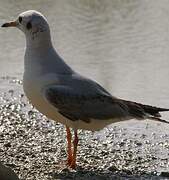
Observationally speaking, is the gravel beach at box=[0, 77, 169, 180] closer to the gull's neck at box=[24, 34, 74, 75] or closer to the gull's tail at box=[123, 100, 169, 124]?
the gull's tail at box=[123, 100, 169, 124]

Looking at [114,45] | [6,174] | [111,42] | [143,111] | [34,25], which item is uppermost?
[111,42]

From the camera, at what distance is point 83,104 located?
7.18m

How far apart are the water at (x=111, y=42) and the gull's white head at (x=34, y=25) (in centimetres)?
254

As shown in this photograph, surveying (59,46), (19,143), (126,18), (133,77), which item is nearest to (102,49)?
(59,46)

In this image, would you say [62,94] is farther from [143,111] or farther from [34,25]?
[143,111]

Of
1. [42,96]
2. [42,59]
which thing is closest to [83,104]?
[42,96]

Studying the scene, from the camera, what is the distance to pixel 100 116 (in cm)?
723

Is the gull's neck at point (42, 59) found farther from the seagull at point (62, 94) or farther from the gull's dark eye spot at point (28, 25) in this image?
the gull's dark eye spot at point (28, 25)

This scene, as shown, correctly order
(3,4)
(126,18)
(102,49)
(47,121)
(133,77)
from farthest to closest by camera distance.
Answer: (3,4) → (126,18) → (102,49) → (133,77) → (47,121)

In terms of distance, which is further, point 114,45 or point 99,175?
point 114,45

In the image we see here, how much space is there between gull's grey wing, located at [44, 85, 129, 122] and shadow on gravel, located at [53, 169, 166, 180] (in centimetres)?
53

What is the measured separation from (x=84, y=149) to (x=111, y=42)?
5.01m

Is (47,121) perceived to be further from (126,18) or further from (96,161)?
(126,18)

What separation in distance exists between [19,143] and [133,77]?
9.99 feet
